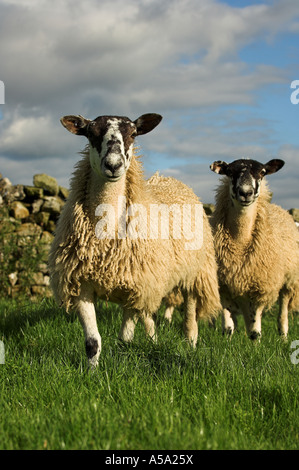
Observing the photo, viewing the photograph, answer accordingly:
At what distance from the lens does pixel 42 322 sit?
537 cm

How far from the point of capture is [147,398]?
3.30 metres

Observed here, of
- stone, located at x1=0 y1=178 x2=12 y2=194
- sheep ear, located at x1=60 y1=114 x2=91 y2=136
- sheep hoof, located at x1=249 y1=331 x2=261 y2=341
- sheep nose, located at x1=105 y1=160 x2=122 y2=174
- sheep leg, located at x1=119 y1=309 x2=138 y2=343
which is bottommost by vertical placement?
sheep leg, located at x1=119 y1=309 x2=138 y2=343

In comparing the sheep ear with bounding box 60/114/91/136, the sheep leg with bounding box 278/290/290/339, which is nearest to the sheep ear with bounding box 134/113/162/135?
the sheep ear with bounding box 60/114/91/136

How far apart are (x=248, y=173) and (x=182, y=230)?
1457mm

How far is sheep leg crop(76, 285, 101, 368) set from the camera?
4121 mm

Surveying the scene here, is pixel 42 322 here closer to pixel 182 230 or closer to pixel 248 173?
pixel 182 230

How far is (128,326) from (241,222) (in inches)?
96.6

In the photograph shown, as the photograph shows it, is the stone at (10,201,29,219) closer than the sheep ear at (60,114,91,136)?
No

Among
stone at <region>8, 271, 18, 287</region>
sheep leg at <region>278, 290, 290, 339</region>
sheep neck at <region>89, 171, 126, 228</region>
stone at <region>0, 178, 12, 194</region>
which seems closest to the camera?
sheep neck at <region>89, 171, 126, 228</region>

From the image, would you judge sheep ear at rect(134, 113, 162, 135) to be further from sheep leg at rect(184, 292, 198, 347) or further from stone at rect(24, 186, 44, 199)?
stone at rect(24, 186, 44, 199)

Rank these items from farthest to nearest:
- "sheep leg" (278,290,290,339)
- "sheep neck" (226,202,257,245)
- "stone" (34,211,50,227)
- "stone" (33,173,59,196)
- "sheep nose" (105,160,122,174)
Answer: "stone" (33,173,59,196), "stone" (34,211,50,227), "sheep leg" (278,290,290,339), "sheep neck" (226,202,257,245), "sheep nose" (105,160,122,174)

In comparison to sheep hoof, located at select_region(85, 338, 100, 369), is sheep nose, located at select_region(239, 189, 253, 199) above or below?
above

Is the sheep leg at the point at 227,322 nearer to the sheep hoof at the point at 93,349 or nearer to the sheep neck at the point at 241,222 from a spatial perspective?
the sheep neck at the point at 241,222

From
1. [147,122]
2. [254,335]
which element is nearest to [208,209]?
[254,335]
